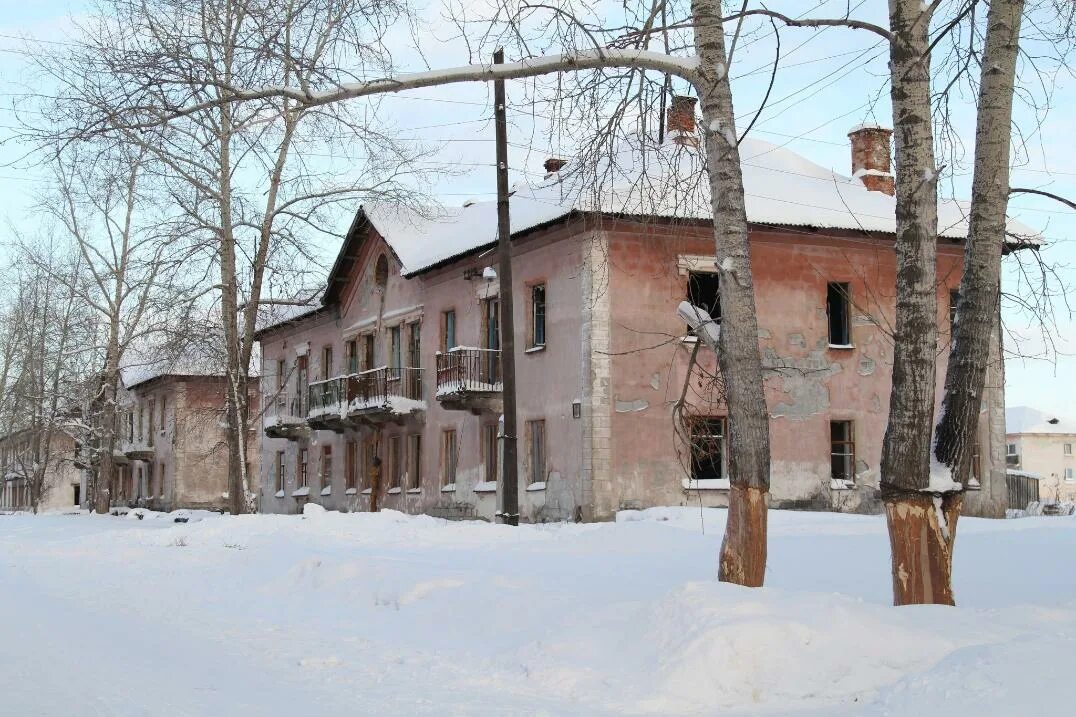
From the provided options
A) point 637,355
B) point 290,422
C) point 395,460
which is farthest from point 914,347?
point 290,422

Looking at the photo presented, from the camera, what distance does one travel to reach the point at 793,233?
27.1 metres

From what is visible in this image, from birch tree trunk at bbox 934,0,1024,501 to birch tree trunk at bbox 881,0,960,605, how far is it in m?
0.23

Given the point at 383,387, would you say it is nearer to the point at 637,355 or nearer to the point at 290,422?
the point at 290,422

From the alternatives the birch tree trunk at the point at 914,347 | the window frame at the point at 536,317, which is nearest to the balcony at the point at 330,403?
the window frame at the point at 536,317

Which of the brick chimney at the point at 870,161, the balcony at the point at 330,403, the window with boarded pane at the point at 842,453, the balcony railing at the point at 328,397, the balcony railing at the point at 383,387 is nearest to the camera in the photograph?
the window with boarded pane at the point at 842,453

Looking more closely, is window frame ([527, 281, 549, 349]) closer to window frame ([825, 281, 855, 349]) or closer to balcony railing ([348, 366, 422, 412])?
balcony railing ([348, 366, 422, 412])

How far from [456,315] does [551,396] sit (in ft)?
16.6

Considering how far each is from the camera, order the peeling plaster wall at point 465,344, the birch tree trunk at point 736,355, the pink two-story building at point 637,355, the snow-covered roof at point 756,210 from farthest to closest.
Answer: the snow-covered roof at point 756,210
the peeling plaster wall at point 465,344
the pink two-story building at point 637,355
the birch tree trunk at point 736,355

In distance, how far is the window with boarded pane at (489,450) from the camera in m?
29.0

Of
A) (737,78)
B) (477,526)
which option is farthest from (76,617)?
(477,526)

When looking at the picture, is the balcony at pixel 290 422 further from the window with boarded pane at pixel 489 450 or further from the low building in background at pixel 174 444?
the low building in background at pixel 174 444

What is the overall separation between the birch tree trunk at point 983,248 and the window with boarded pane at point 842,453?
19.2 m

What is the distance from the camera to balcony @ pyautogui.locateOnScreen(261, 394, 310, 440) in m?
39.9

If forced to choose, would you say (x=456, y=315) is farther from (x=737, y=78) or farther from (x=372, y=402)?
(x=737, y=78)
